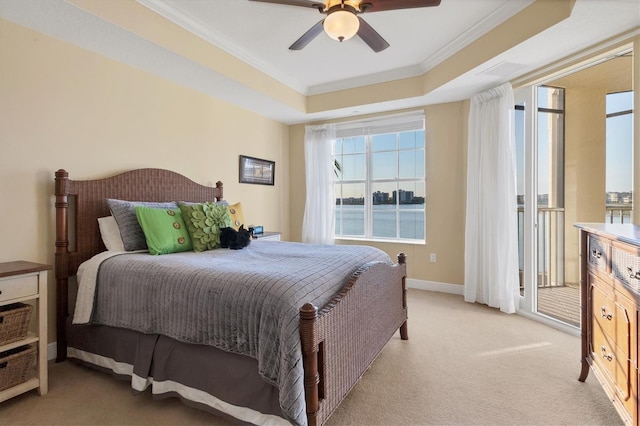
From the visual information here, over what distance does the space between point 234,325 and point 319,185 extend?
3330 mm

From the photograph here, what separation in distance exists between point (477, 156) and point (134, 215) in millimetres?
3444

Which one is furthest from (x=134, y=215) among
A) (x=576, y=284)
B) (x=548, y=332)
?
(x=576, y=284)

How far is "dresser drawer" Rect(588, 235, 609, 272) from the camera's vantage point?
62.7 inches

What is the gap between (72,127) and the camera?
243 centimetres

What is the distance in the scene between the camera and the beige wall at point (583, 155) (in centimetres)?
360

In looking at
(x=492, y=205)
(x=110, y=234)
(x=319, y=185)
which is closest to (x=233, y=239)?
(x=110, y=234)

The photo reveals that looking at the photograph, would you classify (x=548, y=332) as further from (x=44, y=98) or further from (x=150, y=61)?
(x=44, y=98)

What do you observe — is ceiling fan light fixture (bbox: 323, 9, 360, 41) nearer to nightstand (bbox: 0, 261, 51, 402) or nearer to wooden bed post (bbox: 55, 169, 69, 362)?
wooden bed post (bbox: 55, 169, 69, 362)

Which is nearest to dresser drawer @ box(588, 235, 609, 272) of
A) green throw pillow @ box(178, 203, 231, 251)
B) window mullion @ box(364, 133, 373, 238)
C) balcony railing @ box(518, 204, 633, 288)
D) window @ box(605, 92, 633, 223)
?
balcony railing @ box(518, 204, 633, 288)

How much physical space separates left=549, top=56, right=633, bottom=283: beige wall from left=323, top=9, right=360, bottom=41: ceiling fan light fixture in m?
2.91

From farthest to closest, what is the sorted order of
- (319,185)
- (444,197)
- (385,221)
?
(319,185)
(385,221)
(444,197)

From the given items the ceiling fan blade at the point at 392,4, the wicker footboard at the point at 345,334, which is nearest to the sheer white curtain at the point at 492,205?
the wicker footboard at the point at 345,334

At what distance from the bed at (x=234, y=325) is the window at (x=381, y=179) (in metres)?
1.92

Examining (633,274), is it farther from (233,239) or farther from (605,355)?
(233,239)
